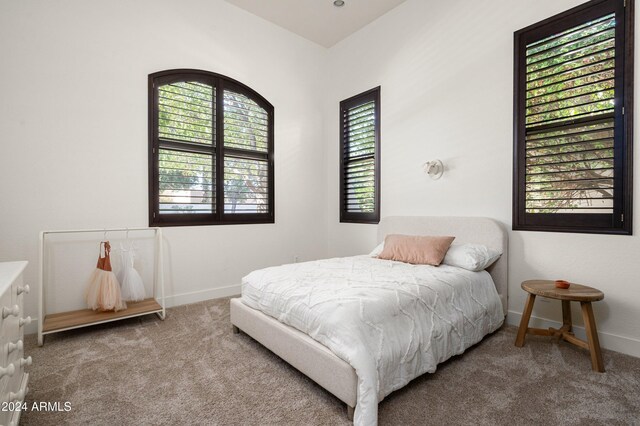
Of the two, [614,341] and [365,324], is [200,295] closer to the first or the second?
[365,324]

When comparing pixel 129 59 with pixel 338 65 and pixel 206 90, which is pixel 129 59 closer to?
pixel 206 90

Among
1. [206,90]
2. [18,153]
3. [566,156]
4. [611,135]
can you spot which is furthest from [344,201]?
[18,153]

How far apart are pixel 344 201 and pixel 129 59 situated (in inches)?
115

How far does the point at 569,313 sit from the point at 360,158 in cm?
271

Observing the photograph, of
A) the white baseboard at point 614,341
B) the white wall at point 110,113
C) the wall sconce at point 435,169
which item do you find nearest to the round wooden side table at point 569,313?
the white baseboard at point 614,341

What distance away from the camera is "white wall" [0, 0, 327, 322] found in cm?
256

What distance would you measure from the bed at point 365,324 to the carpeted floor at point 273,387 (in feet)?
0.39

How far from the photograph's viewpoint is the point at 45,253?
267 centimetres

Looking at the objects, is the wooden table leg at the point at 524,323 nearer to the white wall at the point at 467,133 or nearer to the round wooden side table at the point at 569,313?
the round wooden side table at the point at 569,313

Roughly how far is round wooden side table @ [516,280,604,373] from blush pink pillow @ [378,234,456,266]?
65cm

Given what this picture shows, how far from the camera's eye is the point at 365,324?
5.31 feet

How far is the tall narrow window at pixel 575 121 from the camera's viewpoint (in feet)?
7.34

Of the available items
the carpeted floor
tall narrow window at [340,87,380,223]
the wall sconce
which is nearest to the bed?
the carpeted floor

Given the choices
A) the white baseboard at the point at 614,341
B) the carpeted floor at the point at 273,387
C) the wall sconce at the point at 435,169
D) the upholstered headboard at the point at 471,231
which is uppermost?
the wall sconce at the point at 435,169
